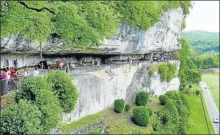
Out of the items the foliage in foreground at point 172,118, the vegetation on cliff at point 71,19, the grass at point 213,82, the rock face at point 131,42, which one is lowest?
the grass at point 213,82

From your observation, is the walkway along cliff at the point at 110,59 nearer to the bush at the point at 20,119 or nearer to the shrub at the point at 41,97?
the shrub at the point at 41,97

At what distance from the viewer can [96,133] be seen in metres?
27.1

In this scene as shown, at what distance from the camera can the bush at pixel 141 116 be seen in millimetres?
33500

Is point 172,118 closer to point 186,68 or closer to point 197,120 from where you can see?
point 197,120

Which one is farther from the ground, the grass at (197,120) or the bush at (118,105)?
the bush at (118,105)

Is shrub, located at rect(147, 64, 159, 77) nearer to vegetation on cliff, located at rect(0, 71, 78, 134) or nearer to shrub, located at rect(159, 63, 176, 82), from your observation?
shrub, located at rect(159, 63, 176, 82)

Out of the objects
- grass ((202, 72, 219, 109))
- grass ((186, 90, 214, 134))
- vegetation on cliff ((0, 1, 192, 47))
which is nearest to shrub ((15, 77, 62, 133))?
vegetation on cliff ((0, 1, 192, 47))

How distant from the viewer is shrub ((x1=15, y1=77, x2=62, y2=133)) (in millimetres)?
20891

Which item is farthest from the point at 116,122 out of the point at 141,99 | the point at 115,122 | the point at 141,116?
the point at 141,99

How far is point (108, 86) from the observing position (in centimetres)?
3269

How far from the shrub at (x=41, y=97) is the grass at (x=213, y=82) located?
175ft

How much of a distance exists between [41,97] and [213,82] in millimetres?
84427

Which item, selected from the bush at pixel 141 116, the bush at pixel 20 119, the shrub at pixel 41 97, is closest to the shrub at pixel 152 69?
the bush at pixel 141 116

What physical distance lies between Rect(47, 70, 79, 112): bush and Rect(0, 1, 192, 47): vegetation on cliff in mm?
4017
